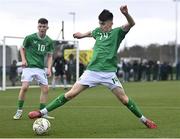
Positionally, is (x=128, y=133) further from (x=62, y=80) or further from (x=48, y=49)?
(x=62, y=80)

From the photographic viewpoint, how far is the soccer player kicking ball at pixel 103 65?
11.0 m

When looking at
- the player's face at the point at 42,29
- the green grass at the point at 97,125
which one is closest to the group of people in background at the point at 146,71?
the green grass at the point at 97,125

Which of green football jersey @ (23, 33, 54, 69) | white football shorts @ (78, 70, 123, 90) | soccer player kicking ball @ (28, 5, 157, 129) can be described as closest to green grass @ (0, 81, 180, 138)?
soccer player kicking ball @ (28, 5, 157, 129)

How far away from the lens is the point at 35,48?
44.0 feet

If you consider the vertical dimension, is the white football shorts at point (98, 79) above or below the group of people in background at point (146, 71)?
above


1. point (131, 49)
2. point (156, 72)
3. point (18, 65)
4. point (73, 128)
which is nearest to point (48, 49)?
point (73, 128)

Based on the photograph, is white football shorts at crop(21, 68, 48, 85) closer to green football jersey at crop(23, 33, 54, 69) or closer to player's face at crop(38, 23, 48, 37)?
green football jersey at crop(23, 33, 54, 69)

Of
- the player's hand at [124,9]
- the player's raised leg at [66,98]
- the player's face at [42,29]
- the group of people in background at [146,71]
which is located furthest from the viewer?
the group of people in background at [146,71]

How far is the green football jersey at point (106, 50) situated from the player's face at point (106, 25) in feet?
0.25

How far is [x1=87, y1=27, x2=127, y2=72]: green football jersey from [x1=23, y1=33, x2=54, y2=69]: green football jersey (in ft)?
8.16

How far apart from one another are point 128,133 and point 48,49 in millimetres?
3814

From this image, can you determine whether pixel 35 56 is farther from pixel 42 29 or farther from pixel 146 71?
pixel 146 71

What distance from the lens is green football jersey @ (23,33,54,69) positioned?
13359 millimetres

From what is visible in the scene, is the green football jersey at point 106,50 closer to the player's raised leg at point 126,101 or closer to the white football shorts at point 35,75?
the player's raised leg at point 126,101
